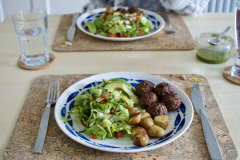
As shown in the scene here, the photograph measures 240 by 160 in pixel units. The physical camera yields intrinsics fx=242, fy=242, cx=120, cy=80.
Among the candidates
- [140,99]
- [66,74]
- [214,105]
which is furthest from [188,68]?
[66,74]

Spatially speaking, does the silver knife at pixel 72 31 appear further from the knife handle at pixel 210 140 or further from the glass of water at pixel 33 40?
the knife handle at pixel 210 140

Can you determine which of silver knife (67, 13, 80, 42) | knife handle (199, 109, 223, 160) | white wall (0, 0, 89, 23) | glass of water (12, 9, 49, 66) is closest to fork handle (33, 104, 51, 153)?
glass of water (12, 9, 49, 66)

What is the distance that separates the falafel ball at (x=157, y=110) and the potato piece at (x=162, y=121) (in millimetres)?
28

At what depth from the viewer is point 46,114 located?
3.75ft

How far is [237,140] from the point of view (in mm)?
1037

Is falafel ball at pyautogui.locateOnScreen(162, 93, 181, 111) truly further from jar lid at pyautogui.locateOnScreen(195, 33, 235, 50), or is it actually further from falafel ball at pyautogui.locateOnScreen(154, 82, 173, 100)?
jar lid at pyautogui.locateOnScreen(195, 33, 235, 50)

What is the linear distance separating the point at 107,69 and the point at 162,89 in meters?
0.47

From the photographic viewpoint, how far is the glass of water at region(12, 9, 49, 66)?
5.05ft

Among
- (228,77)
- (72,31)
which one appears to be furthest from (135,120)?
(72,31)

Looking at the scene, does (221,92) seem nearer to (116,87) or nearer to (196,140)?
(196,140)

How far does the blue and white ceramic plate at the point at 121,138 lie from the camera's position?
94 cm

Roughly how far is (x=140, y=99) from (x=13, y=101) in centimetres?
67

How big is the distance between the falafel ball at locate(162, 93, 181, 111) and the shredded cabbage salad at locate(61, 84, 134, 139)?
0.54 feet

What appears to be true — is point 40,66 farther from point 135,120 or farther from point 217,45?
point 217,45
